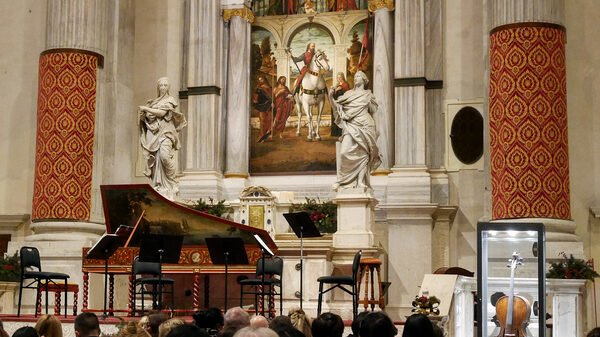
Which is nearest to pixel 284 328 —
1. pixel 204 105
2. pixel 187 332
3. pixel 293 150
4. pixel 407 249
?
pixel 187 332

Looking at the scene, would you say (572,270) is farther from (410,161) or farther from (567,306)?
(410,161)

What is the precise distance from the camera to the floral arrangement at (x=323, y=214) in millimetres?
15891

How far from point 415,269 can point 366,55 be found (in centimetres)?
387

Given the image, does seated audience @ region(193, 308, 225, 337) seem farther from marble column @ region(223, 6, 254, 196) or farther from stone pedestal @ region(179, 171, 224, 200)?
marble column @ region(223, 6, 254, 196)

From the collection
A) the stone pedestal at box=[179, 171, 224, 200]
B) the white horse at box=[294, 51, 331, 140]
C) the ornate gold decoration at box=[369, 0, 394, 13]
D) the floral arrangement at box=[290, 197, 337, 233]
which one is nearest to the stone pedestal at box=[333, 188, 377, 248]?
the floral arrangement at box=[290, 197, 337, 233]

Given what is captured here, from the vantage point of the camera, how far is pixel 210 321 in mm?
7336

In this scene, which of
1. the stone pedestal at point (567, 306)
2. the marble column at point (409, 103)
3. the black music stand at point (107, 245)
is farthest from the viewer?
the marble column at point (409, 103)

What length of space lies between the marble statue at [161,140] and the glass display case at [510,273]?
8502 mm

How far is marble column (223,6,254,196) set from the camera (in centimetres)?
1739

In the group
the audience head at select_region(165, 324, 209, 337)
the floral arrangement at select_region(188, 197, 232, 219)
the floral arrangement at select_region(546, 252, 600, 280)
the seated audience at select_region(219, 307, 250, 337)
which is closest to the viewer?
the audience head at select_region(165, 324, 209, 337)

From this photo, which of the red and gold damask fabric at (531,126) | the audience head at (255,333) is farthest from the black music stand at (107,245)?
the audience head at (255,333)

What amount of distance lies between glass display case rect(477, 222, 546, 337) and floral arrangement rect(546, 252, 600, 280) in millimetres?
5895

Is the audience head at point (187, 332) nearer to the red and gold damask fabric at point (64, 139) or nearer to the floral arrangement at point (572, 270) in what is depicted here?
the floral arrangement at point (572, 270)

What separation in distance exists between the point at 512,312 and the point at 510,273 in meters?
0.33
